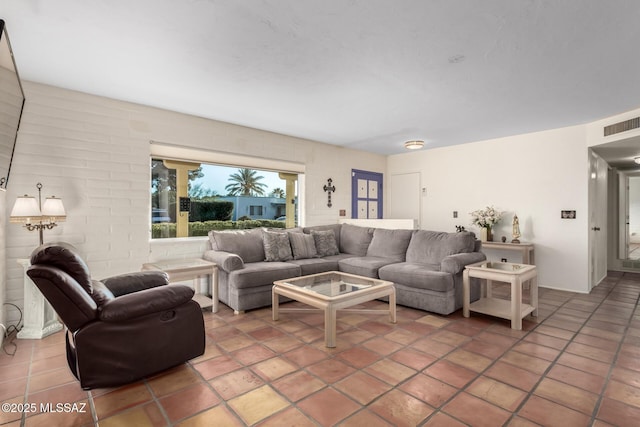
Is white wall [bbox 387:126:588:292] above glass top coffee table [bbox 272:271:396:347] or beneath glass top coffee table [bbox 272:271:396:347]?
above

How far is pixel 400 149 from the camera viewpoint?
20.2 feet

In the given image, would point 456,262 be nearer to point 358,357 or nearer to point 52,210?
point 358,357

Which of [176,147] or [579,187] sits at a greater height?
[176,147]

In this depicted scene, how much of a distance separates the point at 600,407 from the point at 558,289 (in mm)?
3413

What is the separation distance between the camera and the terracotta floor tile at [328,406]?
171cm

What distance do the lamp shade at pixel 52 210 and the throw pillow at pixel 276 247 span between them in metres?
2.18

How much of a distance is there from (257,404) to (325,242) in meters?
3.13

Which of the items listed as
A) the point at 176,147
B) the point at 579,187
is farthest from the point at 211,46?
the point at 579,187

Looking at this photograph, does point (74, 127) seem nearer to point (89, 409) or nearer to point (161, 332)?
point (161, 332)

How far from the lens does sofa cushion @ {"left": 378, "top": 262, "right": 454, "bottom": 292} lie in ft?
11.1

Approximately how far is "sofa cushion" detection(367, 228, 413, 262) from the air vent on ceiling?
285 centimetres

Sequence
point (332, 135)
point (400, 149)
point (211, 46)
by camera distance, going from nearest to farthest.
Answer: point (211, 46) < point (332, 135) < point (400, 149)

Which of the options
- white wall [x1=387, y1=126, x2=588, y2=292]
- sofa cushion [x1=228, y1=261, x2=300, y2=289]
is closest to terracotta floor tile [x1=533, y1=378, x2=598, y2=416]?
sofa cushion [x1=228, y1=261, x2=300, y2=289]

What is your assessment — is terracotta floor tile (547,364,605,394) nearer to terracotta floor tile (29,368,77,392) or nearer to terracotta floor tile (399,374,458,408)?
terracotta floor tile (399,374,458,408)
